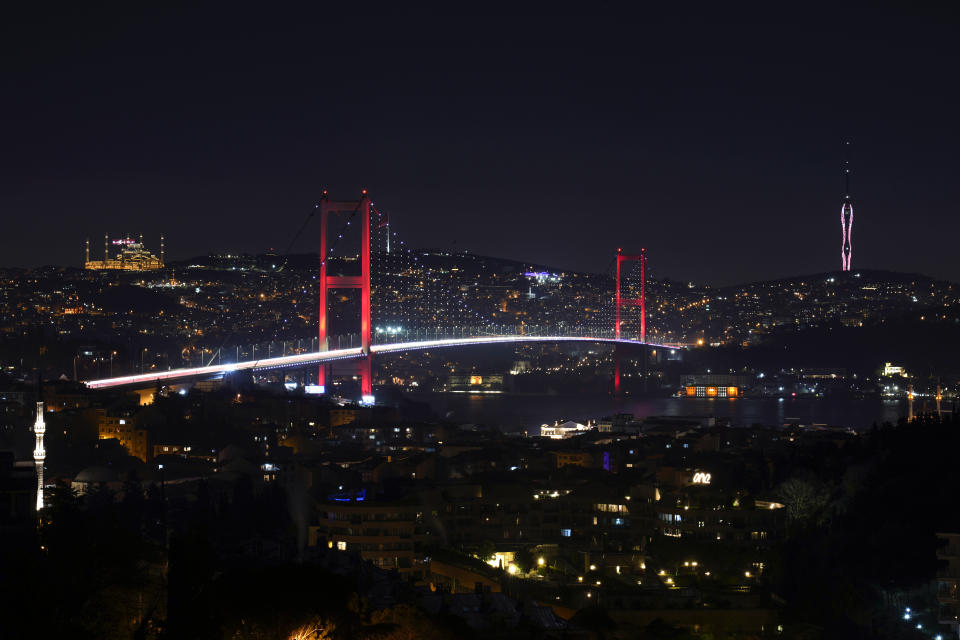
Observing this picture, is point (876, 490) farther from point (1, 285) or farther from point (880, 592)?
point (1, 285)

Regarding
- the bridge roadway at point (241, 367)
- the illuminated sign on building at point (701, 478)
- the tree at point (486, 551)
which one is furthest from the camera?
the bridge roadway at point (241, 367)

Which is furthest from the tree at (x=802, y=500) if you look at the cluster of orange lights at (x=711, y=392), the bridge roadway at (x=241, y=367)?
the cluster of orange lights at (x=711, y=392)

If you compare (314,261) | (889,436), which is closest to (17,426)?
(889,436)

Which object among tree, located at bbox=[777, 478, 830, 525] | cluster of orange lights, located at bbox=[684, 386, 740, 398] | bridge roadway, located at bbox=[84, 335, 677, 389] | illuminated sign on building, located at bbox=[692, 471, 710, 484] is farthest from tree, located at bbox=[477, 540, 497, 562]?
cluster of orange lights, located at bbox=[684, 386, 740, 398]

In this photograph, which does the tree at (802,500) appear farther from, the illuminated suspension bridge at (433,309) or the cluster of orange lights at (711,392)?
the cluster of orange lights at (711,392)

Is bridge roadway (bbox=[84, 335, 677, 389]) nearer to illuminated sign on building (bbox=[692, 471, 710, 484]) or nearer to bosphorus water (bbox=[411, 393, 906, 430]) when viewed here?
bosphorus water (bbox=[411, 393, 906, 430])

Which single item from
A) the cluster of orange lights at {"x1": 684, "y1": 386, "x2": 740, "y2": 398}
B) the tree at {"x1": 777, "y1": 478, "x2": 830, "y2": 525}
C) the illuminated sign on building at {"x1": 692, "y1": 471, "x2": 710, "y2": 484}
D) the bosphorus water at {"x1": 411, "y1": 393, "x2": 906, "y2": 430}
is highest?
the cluster of orange lights at {"x1": 684, "y1": 386, "x2": 740, "y2": 398}

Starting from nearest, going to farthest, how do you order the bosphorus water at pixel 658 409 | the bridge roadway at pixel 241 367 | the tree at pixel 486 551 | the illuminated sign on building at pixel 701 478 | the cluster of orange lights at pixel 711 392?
the tree at pixel 486 551 → the illuminated sign on building at pixel 701 478 → the bridge roadway at pixel 241 367 → the bosphorus water at pixel 658 409 → the cluster of orange lights at pixel 711 392
